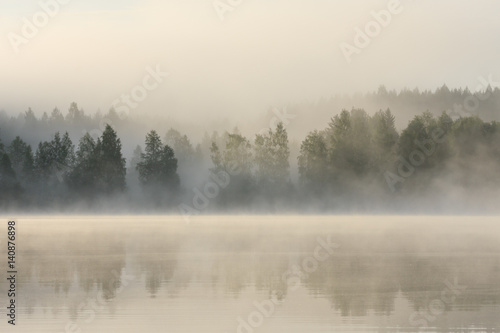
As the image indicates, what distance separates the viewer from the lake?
2070 centimetres

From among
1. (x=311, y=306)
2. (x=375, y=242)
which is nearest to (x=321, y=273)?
(x=311, y=306)

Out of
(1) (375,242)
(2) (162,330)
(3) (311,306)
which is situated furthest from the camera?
(1) (375,242)

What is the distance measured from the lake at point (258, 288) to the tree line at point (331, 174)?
292 ft

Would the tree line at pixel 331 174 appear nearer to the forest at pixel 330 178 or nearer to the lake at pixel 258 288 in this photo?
the forest at pixel 330 178

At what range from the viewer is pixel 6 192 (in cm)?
13825

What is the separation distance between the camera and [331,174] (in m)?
135

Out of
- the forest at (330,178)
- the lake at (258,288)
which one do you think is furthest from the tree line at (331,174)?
the lake at (258,288)

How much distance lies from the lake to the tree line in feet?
292

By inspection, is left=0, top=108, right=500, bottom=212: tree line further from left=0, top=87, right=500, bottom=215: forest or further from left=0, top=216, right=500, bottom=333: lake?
left=0, top=216, right=500, bottom=333: lake

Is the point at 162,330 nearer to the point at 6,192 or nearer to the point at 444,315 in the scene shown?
the point at 444,315

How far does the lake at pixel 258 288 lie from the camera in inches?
815

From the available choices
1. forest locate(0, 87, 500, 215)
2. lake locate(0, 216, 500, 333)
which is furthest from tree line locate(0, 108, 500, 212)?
lake locate(0, 216, 500, 333)

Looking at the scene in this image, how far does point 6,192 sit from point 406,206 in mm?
61466

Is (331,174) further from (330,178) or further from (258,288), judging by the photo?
(258,288)
